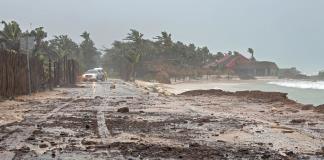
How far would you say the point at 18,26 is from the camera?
173 feet

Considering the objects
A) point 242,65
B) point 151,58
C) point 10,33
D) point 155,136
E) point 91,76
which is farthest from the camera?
point 242,65

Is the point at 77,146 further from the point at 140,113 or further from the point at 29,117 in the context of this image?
the point at 140,113

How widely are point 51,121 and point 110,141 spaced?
4414 mm

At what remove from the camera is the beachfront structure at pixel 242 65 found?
124 meters

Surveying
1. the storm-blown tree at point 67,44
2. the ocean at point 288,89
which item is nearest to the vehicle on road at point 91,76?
the ocean at point 288,89

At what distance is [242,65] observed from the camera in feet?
413

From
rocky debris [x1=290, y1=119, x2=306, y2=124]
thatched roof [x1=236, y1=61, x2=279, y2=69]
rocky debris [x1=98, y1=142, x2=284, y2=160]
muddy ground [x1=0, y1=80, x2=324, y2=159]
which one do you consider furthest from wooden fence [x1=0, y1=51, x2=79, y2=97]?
thatched roof [x1=236, y1=61, x2=279, y2=69]

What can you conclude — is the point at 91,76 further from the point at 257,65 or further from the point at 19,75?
the point at 257,65

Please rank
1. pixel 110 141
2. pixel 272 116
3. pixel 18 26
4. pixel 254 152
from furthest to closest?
pixel 18 26 → pixel 272 116 → pixel 110 141 → pixel 254 152

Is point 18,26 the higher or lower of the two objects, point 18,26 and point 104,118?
the higher

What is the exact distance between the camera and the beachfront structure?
408 feet

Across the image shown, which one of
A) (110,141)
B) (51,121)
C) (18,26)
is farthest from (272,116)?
(18,26)

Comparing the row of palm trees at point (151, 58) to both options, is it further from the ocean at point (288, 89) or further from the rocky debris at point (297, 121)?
the rocky debris at point (297, 121)

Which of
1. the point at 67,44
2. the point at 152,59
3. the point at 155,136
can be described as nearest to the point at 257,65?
the point at 152,59
